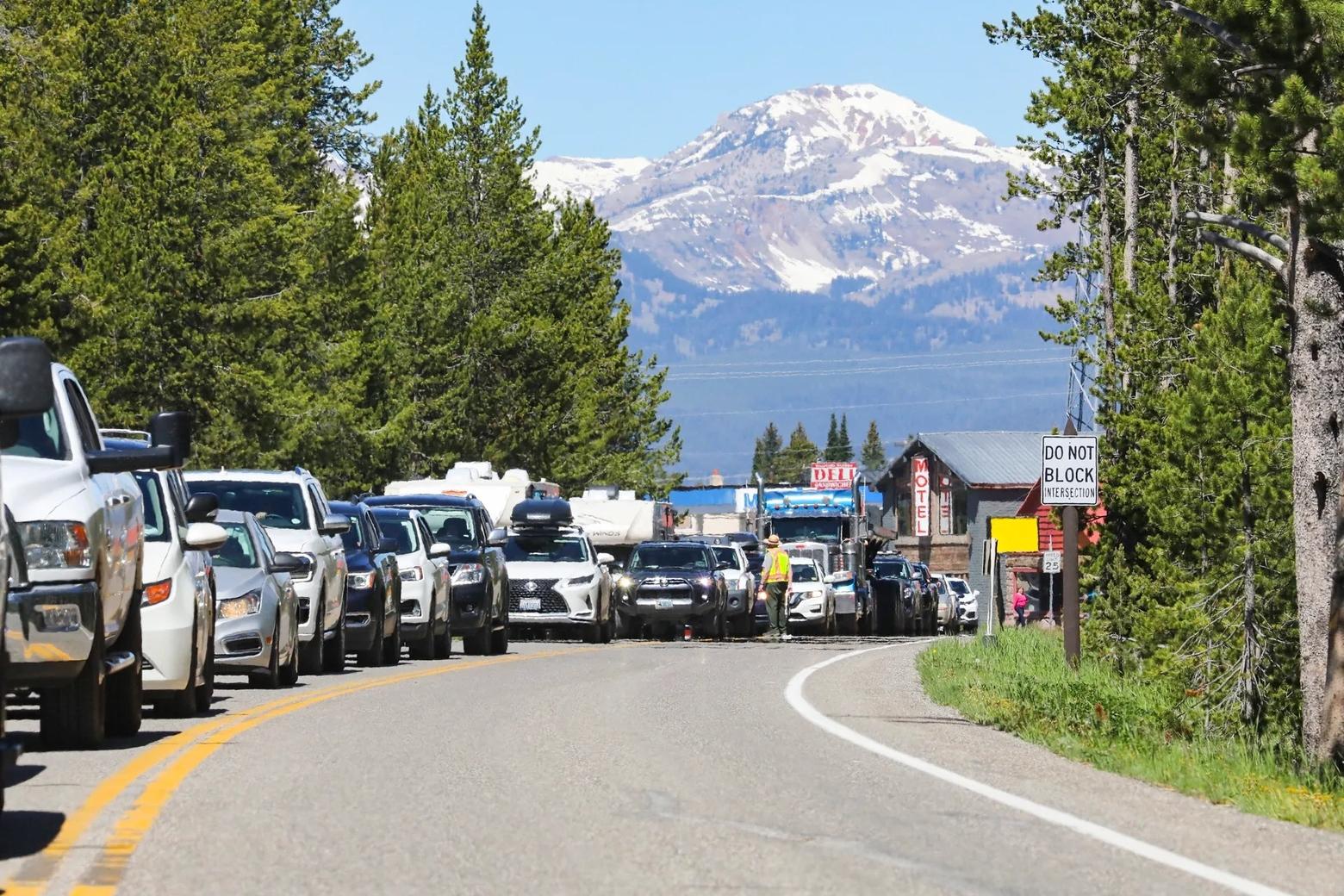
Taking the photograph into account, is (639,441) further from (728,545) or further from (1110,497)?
(1110,497)

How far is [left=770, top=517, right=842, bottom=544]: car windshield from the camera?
55.5 metres

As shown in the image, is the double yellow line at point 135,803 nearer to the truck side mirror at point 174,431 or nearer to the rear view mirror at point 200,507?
the rear view mirror at point 200,507

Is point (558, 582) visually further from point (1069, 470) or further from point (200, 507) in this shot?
point (200, 507)

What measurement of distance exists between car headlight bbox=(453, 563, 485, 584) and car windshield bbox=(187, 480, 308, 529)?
605 centimetres

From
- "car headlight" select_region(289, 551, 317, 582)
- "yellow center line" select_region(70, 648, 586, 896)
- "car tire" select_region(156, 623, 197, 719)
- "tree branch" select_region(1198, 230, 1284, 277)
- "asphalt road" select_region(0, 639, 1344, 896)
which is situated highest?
"tree branch" select_region(1198, 230, 1284, 277)

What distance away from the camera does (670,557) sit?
42.3 metres

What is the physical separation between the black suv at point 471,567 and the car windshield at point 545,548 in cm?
355

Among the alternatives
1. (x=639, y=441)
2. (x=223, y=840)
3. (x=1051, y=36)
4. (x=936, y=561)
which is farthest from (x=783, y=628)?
(x=936, y=561)

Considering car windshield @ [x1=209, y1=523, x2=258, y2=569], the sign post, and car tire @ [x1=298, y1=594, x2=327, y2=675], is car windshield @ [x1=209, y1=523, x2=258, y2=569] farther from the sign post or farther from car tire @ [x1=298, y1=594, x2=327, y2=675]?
the sign post

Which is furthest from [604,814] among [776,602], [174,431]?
[776,602]

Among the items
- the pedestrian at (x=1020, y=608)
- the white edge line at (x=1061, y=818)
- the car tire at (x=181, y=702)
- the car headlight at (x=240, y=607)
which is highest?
the car headlight at (x=240, y=607)

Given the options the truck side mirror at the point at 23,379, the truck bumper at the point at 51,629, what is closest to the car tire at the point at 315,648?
the truck bumper at the point at 51,629

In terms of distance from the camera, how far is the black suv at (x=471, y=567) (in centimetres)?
2941

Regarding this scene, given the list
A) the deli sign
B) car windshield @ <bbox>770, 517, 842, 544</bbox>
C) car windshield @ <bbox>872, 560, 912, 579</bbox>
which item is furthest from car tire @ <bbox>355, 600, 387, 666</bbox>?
the deli sign
